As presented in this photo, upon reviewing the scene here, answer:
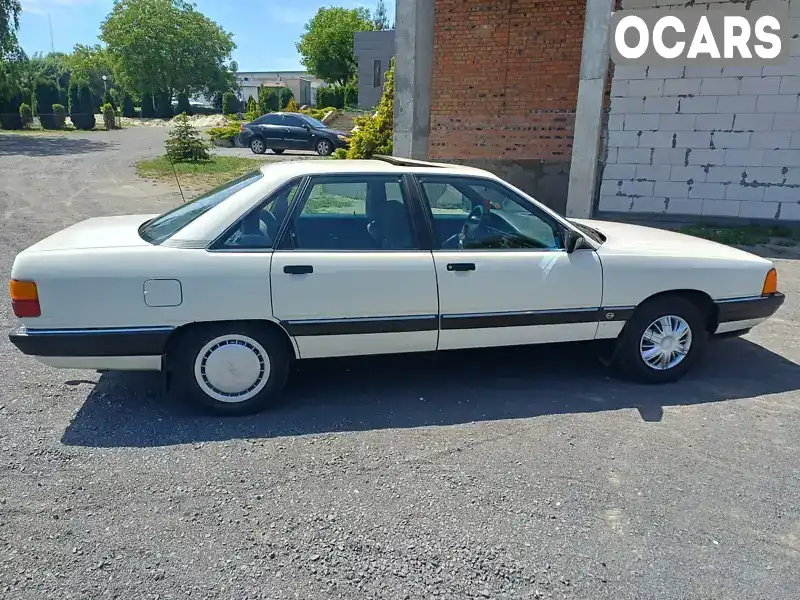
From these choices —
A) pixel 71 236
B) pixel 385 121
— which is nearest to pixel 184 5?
pixel 385 121

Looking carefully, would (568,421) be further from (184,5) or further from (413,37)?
(184,5)

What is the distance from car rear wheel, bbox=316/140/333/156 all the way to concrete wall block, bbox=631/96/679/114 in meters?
14.3

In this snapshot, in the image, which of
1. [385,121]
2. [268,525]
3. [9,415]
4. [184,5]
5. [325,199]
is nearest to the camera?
[268,525]

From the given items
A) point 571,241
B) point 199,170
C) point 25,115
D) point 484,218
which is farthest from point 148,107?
point 571,241

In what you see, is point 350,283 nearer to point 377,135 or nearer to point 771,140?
point 771,140

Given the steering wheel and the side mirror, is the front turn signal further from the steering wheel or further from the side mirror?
the steering wheel

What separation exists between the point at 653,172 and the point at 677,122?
32.8 inches

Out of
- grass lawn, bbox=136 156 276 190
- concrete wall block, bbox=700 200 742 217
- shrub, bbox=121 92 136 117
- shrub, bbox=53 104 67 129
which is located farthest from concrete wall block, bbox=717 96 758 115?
shrub, bbox=121 92 136 117

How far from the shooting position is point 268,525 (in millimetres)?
2664

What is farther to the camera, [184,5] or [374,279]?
[184,5]

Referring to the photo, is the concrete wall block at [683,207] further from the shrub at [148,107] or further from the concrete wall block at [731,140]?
the shrub at [148,107]

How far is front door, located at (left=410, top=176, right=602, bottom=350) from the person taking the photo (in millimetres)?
3775

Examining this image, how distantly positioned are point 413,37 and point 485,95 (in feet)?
6.46

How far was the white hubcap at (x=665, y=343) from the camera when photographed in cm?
414
